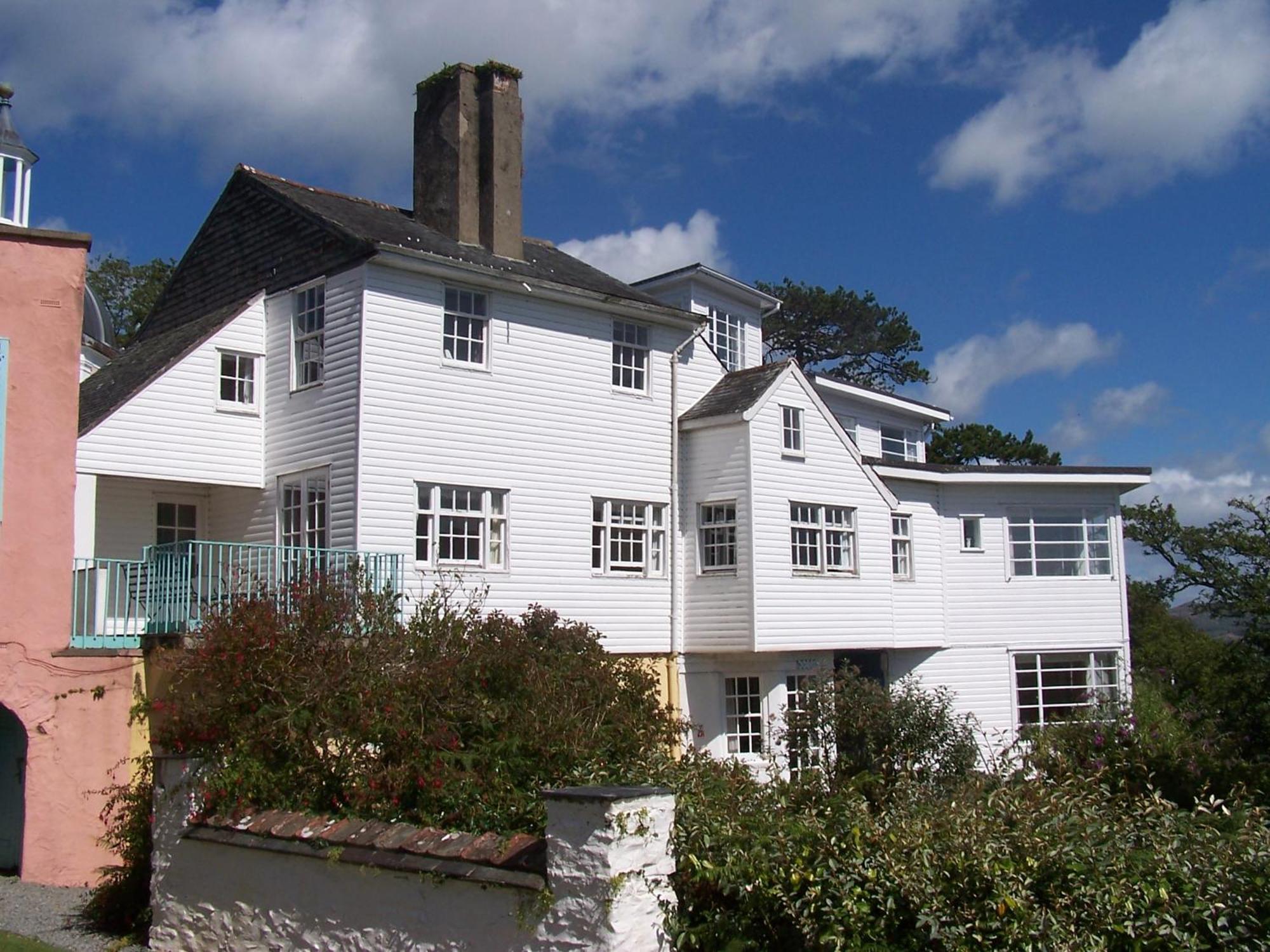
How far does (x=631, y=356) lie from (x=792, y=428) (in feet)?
10.9

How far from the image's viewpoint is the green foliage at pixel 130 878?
38.5 feet

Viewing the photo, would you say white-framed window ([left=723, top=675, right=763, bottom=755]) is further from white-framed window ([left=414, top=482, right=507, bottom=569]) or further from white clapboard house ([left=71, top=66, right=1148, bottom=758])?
white-framed window ([left=414, top=482, right=507, bottom=569])

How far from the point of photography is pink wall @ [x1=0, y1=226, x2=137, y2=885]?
1443 cm

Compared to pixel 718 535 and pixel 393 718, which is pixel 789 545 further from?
pixel 393 718

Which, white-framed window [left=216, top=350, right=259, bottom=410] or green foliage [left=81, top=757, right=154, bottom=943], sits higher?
white-framed window [left=216, top=350, right=259, bottom=410]

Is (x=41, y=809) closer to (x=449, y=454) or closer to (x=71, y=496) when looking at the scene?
(x=71, y=496)

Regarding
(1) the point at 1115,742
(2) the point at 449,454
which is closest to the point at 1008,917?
(2) the point at 449,454

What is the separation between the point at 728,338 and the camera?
28969 mm

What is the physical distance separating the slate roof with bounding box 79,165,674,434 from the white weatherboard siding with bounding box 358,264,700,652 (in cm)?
76

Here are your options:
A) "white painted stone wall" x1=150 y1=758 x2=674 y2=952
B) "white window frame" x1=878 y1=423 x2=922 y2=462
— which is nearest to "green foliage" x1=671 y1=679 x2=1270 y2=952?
"white painted stone wall" x1=150 y1=758 x2=674 y2=952

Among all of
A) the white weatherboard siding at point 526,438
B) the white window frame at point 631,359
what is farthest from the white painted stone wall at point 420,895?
the white window frame at point 631,359

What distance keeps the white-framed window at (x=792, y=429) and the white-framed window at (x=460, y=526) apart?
225 inches

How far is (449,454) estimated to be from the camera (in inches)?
798

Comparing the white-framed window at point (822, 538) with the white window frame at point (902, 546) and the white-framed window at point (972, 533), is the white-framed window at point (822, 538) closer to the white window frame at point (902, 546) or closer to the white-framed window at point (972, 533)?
the white window frame at point (902, 546)
